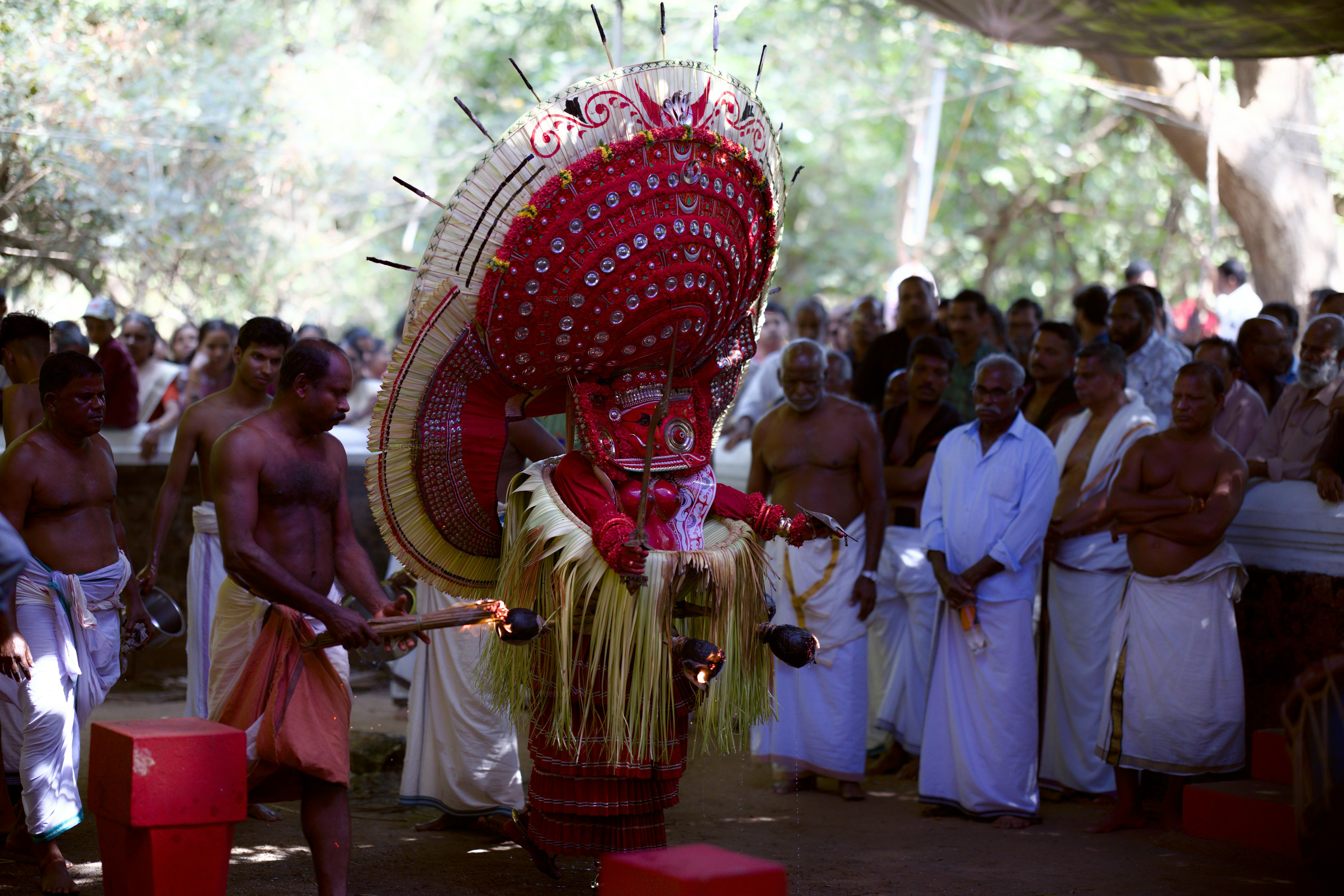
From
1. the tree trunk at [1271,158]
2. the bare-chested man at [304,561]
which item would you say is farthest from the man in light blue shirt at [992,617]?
the tree trunk at [1271,158]

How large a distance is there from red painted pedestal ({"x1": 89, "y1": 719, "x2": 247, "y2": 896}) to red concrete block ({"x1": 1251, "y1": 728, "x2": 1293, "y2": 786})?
436 centimetres

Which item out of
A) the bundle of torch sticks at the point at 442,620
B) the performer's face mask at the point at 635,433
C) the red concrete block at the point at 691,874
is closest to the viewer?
the red concrete block at the point at 691,874

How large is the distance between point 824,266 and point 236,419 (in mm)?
16703

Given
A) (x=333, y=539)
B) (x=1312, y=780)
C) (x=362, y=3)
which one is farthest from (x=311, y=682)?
(x=362, y=3)

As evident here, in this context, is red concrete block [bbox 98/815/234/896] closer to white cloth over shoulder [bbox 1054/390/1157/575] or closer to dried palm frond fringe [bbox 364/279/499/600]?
dried palm frond fringe [bbox 364/279/499/600]

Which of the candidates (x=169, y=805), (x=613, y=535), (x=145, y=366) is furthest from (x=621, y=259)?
(x=145, y=366)

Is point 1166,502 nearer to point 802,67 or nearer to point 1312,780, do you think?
point 1312,780

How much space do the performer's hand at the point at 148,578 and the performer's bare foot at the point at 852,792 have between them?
3.60 m

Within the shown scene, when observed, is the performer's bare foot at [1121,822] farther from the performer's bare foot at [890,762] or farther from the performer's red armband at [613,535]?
the performer's red armband at [613,535]

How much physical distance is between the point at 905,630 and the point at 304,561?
3988mm

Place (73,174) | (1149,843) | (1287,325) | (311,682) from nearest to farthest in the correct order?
(311,682), (1149,843), (1287,325), (73,174)

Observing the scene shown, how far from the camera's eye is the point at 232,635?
474 cm

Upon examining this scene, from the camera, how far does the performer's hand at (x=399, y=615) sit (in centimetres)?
416

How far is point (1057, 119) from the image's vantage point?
19.5 meters
